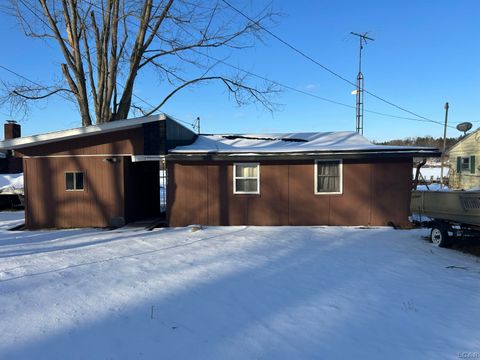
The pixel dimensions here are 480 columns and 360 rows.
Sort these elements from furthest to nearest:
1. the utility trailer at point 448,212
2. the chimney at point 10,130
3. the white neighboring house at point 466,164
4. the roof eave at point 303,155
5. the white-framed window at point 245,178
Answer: the chimney at point 10,130 → the white neighboring house at point 466,164 → the white-framed window at point 245,178 → the roof eave at point 303,155 → the utility trailer at point 448,212

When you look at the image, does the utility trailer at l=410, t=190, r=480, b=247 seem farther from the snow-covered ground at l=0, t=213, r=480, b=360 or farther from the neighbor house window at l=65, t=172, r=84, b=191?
the neighbor house window at l=65, t=172, r=84, b=191

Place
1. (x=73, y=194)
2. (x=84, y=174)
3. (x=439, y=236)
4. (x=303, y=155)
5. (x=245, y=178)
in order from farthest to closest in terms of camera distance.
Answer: (x=73, y=194) → (x=84, y=174) → (x=245, y=178) → (x=303, y=155) → (x=439, y=236)

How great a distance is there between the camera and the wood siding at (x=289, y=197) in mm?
11109

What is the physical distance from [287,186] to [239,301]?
6.91 metres

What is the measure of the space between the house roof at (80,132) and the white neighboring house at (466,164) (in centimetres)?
2191

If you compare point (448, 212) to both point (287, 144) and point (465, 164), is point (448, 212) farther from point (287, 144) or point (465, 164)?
point (465, 164)

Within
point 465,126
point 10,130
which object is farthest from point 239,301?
point 10,130

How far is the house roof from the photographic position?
438 inches

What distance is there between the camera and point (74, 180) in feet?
39.6

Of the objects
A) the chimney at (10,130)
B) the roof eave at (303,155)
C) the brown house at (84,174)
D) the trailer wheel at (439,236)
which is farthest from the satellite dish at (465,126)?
the chimney at (10,130)

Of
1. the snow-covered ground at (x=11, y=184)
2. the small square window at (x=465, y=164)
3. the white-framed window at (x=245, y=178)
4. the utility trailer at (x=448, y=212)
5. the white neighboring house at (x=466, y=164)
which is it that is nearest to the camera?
the utility trailer at (x=448, y=212)

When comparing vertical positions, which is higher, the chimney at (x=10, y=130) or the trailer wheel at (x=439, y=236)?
the chimney at (x=10, y=130)

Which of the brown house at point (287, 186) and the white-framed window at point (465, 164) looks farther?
the white-framed window at point (465, 164)

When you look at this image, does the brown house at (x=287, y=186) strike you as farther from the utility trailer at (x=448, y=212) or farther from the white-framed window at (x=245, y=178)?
the utility trailer at (x=448, y=212)
